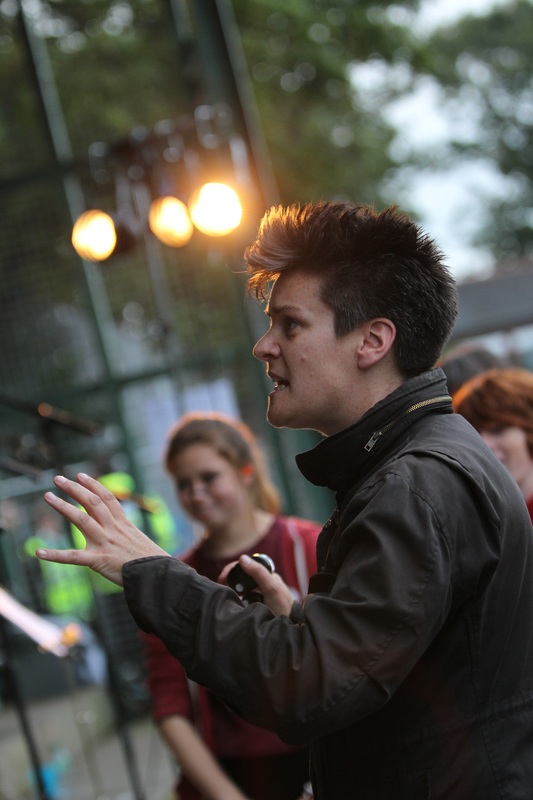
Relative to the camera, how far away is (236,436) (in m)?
3.82

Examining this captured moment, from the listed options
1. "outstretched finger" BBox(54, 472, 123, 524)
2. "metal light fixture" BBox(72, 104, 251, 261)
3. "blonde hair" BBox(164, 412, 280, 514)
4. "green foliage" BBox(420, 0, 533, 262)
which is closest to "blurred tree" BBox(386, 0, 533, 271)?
"green foliage" BBox(420, 0, 533, 262)

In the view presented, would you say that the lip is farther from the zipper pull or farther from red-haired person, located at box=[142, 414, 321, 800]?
red-haired person, located at box=[142, 414, 321, 800]

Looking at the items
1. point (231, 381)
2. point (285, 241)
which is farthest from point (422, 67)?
point (285, 241)

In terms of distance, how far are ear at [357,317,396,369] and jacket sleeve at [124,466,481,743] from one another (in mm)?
305

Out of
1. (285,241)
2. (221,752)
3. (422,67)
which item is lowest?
(221,752)

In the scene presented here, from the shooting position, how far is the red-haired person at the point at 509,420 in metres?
3.43

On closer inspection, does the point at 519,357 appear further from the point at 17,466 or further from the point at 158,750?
the point at 17,466

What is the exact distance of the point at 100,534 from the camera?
1.78 meters

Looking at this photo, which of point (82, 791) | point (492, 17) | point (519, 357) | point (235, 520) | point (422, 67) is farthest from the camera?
point (492, 17)

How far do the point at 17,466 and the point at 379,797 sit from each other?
2.15 m

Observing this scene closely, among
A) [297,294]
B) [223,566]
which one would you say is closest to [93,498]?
[297,294]

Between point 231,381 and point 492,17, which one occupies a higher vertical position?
point 492,17

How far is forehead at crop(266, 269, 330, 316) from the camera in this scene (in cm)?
195

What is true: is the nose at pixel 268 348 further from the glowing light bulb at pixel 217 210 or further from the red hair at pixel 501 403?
the glowing light bulb at pixel 217 210
